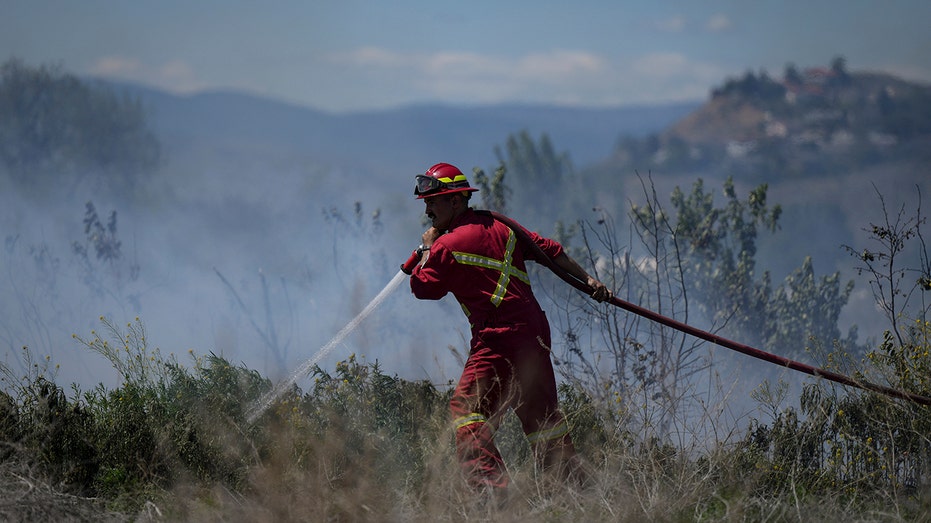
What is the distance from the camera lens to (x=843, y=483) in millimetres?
6320

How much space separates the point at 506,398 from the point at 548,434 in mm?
283

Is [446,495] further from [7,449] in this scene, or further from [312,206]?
[312,206]

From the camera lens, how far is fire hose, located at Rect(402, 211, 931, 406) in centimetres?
609

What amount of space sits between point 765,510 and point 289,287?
31.2m

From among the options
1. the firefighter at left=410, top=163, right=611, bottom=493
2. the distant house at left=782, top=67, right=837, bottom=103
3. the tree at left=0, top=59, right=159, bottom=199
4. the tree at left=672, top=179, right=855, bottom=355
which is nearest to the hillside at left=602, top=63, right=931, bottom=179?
the distant house at left=782, top=67, right=837, bottom=103

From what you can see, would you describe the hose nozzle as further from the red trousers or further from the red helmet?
the red trousers

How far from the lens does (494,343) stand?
578cm

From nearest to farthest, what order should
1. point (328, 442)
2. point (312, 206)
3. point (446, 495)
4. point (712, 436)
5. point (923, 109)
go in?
point (446, 495), point (328, 442), point (712, 436), point (923, 109), point (312, 206)

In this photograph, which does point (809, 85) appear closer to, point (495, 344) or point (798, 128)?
point (798, 128)

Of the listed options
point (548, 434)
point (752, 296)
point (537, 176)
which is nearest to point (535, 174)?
point (537, 176)

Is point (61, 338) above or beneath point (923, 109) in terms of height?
beneath

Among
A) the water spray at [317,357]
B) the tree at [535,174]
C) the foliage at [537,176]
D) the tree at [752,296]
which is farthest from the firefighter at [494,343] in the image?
the tree at [535,174]

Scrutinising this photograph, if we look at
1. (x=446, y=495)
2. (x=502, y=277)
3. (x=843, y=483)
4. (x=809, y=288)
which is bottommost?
(x=809, y=288)

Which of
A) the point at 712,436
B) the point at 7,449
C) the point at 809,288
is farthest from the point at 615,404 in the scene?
the point at 809,288
